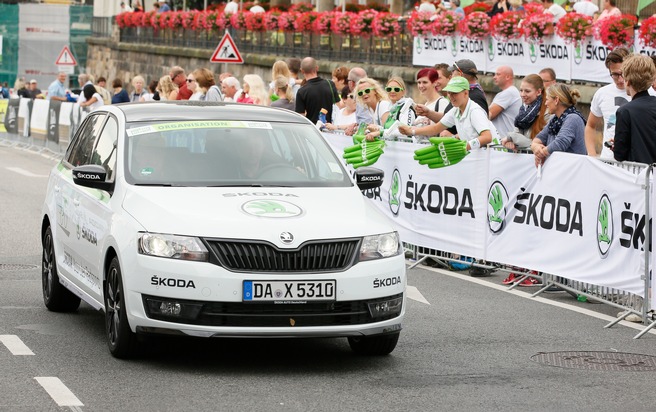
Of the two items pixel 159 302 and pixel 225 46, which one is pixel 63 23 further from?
pixel 159 302

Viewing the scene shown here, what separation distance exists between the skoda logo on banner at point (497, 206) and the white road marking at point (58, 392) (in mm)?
6109

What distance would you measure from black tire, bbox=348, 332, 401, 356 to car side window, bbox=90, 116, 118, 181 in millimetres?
1884

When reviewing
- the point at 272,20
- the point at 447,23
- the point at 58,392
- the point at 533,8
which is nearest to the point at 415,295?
the point at 58,392

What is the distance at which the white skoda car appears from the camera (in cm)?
848

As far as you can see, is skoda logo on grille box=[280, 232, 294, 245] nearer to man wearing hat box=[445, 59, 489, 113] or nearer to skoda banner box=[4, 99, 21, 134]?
man wearing hat box=[445, 59, 489, 113]

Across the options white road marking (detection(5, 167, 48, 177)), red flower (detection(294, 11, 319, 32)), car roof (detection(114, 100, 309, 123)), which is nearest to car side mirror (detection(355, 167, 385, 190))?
car roof (detection(114, 100, 309, 123))

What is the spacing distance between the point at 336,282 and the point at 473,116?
5.74 m

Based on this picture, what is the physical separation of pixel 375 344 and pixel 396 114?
6.52m

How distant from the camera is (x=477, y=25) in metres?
26.8

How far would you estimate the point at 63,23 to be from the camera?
253ft

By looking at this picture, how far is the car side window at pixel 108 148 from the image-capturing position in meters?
9.71

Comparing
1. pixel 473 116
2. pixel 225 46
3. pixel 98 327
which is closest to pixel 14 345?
pixel 98 327

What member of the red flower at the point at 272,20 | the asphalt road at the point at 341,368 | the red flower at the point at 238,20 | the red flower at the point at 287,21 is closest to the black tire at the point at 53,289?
the asphalt road at the point at 341,368

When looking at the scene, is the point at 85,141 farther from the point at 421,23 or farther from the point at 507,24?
the point at 421,23
